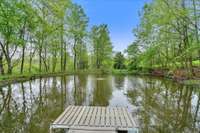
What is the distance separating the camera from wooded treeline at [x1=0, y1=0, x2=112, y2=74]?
80.3ft

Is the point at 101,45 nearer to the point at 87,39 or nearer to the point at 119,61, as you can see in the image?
the point at 87,39

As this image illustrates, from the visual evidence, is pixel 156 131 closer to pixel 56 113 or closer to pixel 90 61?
pixel 56 113

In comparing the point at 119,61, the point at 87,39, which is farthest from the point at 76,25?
the point at 119,61

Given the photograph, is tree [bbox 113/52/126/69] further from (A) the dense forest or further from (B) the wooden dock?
(B) the wooden dock

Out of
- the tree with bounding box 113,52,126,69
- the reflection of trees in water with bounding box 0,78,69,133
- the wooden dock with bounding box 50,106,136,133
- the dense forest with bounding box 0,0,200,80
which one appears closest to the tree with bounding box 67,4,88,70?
the dense forest with bounding box 0,0,200,80

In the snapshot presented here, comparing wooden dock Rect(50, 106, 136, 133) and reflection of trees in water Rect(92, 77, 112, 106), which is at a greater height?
wooden dock Rect(50, 106, 136, 133)

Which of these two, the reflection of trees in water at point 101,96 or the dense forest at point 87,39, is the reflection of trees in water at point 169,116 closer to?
the reflection of trees in water at point 101,96

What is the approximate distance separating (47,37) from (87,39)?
14653mm

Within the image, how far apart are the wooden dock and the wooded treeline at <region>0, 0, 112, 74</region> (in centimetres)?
1876

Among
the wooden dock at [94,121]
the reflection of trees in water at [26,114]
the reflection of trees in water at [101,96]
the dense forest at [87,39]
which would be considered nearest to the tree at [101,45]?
the dense forest at [87,39]

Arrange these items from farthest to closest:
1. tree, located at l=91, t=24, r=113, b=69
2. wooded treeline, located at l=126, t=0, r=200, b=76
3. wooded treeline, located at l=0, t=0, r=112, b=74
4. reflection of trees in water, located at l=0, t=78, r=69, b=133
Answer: tree, located at l=91, t=24, r=113, b=69 < wooded treeline, located at l=0, t=0, r=112, b=74 < wooded treeline, located at l=126, t=0, r=200, b=76 < reflection of trees in water, located at l=0, t=78, r=69, b=133

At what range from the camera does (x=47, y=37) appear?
36.2m

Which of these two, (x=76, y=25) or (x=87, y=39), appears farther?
(x=87, y=39)

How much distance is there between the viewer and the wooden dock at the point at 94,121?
5.40m
